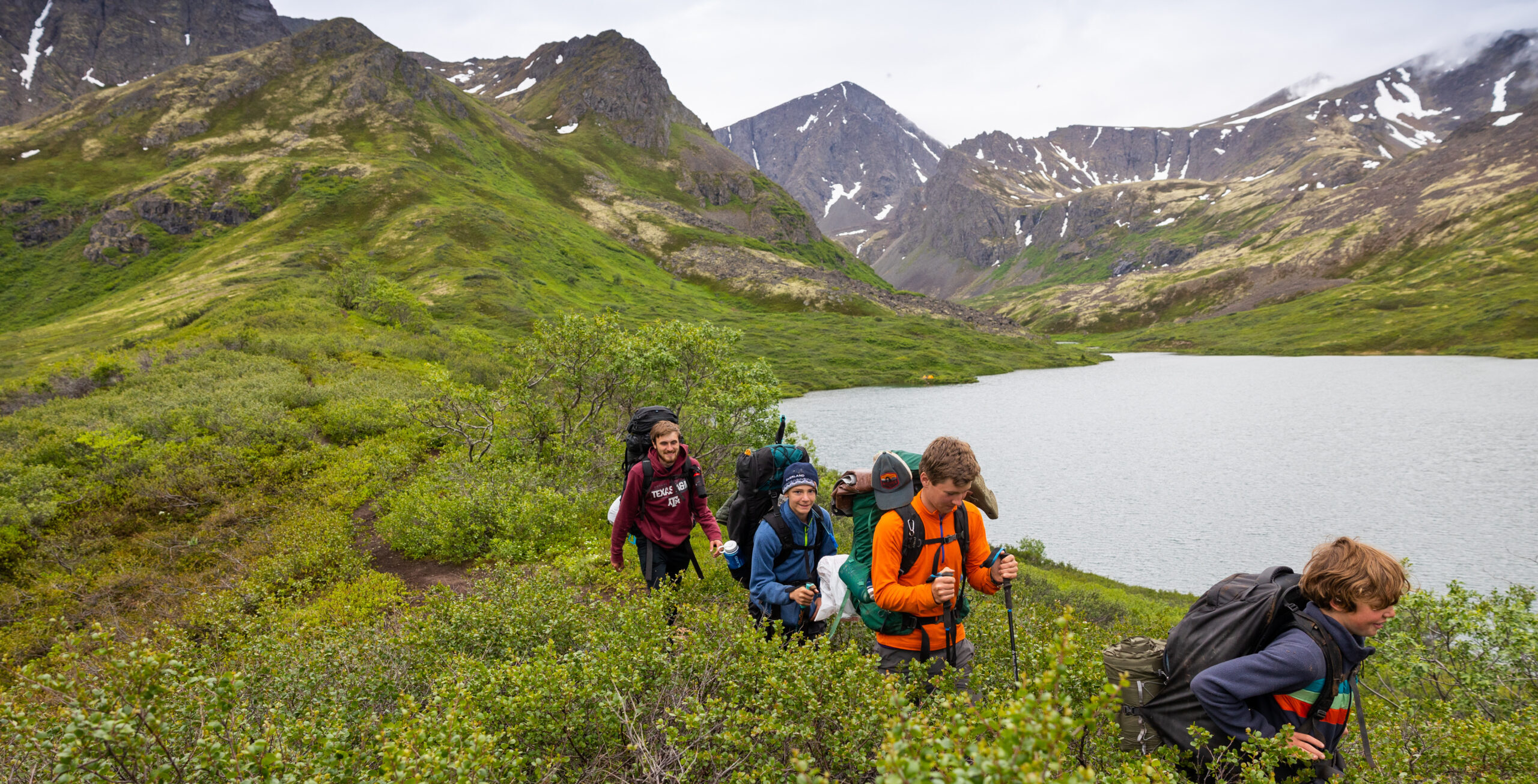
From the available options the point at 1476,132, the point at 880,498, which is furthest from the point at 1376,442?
the point at 1476,132

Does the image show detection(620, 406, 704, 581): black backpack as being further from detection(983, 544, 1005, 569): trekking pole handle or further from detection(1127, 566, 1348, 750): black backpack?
detection(1127, 566, 1348, 750): black backpack

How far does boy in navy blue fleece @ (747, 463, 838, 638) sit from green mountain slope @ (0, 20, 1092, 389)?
4600 centimetres

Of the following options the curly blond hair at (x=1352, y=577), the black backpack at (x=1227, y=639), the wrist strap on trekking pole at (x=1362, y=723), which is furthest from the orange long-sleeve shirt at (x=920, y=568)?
the wrist strap on trekking pole at (x=1362, y=723)

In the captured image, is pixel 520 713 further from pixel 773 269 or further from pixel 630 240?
pixel 630 240

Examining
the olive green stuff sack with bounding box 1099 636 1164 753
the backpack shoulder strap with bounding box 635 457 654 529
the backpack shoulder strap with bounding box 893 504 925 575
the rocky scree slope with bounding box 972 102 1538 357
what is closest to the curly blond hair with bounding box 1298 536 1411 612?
the olive green stuff sack with bounding box 1099 636 1164 753

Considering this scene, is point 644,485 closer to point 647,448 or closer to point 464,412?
point 647,448

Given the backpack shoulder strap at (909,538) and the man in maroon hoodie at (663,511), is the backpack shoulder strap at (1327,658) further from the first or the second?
the man in maroon hoodie at (663,511)

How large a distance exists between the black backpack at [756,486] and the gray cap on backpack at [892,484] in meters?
2.27

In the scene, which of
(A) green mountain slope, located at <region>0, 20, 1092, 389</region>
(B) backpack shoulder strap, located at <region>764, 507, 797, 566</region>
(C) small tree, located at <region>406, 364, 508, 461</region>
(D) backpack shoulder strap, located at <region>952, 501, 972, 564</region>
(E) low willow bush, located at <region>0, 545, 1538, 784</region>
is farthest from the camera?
(A) green mountain slope, located at <region>0, 20, 1092, 389</region>

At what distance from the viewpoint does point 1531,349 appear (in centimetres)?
7619

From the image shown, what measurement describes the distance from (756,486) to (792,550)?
104 cm

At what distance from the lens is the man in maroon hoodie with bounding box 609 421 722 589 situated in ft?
26.9

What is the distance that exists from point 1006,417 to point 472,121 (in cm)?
16934

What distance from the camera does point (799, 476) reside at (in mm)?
7031
